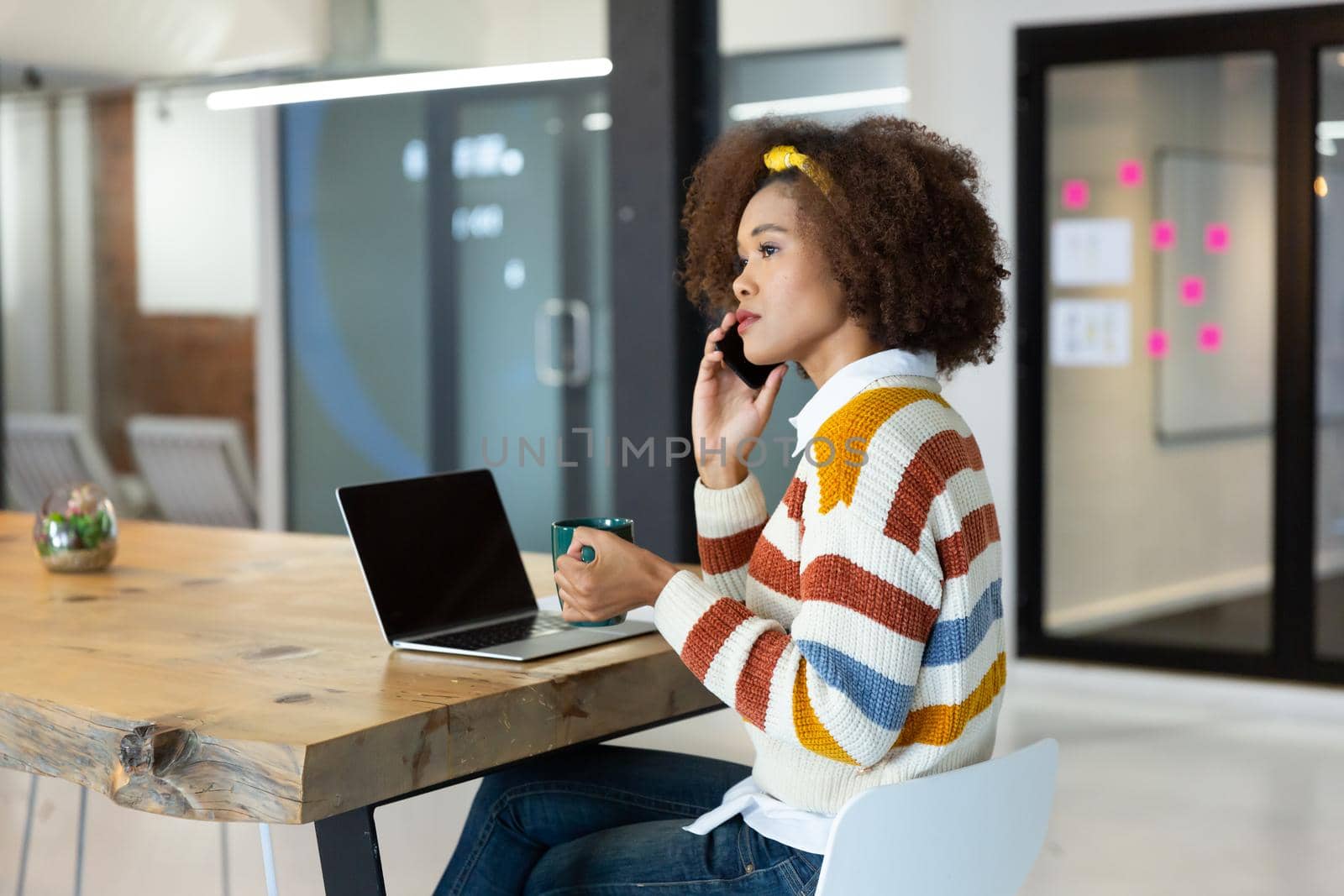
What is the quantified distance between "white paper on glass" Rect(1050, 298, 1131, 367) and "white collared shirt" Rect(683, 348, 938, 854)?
3495mm

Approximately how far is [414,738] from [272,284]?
4986 mm

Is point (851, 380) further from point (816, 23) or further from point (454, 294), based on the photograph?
point (454, 294)

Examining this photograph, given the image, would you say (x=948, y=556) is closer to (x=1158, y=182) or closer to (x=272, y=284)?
(x=1158, y=182)

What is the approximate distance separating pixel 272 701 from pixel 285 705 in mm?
23

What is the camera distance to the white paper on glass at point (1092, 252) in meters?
4.82

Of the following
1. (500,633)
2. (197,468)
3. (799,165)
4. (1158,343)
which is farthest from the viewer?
(197,468)

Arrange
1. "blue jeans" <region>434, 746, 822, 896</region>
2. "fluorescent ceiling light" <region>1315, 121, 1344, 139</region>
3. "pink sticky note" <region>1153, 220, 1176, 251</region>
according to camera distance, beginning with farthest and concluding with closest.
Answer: "pink sticky note" <region>1153, 220, 1176, 251</region> → "fluorescent ceiling light" <region>1315, 121, 1344, 139</region> → "blue jeans" <region>434, 746, 822, 896</region>

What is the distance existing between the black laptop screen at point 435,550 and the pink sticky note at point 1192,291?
139 inches

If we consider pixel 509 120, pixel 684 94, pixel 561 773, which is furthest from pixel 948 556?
pixel 509 120

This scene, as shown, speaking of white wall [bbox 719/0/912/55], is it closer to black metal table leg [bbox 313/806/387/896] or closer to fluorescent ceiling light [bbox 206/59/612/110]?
fluorescent ceiling light [bbox 206/59/612/110]

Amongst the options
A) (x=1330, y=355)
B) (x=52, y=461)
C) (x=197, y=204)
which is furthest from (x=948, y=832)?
(x=52, y=461)

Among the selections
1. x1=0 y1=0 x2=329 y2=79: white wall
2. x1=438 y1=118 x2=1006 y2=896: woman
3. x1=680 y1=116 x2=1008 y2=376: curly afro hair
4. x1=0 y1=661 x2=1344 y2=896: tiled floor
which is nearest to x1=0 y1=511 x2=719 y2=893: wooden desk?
x1=438 y1=118 x2=1006 y2=896: woman

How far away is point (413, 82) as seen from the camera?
549cm

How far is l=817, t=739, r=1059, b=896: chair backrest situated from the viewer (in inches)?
48.7
